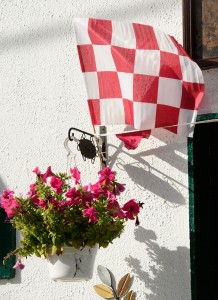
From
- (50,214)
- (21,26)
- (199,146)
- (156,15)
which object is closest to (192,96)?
(199,146)

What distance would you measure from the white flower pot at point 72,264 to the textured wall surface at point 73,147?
0.36 metres

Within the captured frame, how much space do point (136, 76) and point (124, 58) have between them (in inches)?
4.6

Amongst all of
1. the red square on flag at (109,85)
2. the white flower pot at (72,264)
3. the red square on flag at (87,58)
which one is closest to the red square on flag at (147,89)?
the red square on flag at (109,85)

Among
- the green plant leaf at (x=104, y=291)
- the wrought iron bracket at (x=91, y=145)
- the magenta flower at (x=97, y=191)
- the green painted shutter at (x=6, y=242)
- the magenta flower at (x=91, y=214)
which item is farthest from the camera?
the green painted shutter at (x=6, y=242)

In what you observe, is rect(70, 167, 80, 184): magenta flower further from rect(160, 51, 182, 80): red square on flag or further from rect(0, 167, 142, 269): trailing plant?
rect(160, 51, 182, 80): red square on flag

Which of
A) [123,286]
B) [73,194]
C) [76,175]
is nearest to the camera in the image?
[73,194]

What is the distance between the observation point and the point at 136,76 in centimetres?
489

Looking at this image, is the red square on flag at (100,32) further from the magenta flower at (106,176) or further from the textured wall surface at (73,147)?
the magenta flower at (106,176)

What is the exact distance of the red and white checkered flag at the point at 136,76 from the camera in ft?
15.9

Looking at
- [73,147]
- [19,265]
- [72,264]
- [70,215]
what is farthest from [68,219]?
[73,147]

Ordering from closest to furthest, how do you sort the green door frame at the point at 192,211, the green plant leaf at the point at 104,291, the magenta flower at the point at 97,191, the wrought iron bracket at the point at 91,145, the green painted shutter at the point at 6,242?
1. the magenta flower at the point at 97,191
2. the green door frame at the point at 192,211
3. the green plant leaf at the point at 104,291
4. the wrought iron bracket at the point at 91,145
5. the green painted shutter at the point at 6,242

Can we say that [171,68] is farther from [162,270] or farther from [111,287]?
[111,287]

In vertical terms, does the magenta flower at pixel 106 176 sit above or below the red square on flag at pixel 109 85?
below

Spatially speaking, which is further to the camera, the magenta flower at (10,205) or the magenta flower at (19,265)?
the magenta flower at (19,265)
